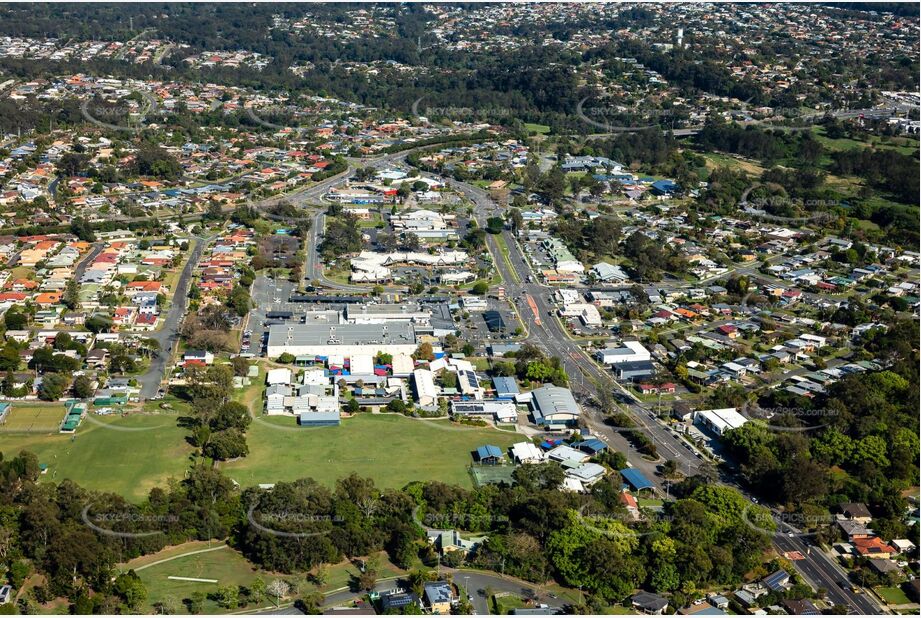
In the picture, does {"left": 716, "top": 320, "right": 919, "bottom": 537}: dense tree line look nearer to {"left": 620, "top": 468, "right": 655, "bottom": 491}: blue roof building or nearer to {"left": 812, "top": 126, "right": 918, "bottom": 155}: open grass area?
{"left": 620, "top": 468, "right": 655, "bottom": 491}: blue roof building

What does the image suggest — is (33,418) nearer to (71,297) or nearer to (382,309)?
(71,297)

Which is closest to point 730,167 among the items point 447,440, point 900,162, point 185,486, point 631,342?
point 900,162

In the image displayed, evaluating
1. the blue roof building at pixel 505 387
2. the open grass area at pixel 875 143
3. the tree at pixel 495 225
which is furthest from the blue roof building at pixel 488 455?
the open grass area at pixel 875 143

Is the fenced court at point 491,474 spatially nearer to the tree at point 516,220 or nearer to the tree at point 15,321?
the tree at point 15,321

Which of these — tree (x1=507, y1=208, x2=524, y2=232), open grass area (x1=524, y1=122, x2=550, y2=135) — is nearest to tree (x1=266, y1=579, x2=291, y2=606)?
tree (x1=507, y1=208, x2=524, y2=232)

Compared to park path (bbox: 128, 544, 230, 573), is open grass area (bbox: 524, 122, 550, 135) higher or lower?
lower

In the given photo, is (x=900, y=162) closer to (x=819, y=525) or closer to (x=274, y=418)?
(x=819, y=525)
